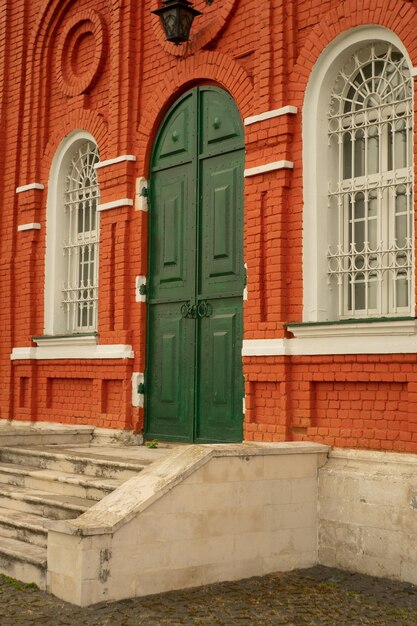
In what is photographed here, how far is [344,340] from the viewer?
313 inches

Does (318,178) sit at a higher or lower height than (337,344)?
higher

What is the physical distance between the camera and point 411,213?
Result: 783 cm

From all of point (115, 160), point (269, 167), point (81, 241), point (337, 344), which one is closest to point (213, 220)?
point (269, 167)

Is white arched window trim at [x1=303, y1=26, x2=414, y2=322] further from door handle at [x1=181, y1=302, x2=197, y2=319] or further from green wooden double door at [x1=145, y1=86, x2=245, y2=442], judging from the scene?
door handle at [x1=181, y1=302, x2=197, y2=319]

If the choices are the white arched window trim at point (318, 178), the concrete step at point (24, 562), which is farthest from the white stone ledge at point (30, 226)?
the concrete step at point (24, 562)

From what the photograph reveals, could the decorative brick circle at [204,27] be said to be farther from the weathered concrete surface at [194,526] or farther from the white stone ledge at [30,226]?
the weathered concrete surface at [194,526]

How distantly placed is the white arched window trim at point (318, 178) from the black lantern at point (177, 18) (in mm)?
1907

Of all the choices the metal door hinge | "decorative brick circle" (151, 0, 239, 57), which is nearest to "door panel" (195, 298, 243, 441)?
the metal door hinge

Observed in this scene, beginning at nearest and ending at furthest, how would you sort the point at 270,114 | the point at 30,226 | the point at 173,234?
the point at 270,114, the point at 173,234, the point at 30,226

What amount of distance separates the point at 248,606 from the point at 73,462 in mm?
2898

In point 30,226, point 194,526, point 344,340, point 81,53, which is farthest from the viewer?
point 30,226

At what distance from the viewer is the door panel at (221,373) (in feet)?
30.3

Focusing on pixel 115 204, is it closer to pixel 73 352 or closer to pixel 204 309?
pixel 204 309

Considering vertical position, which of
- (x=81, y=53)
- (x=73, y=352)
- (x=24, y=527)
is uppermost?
(x=81, y=53)
